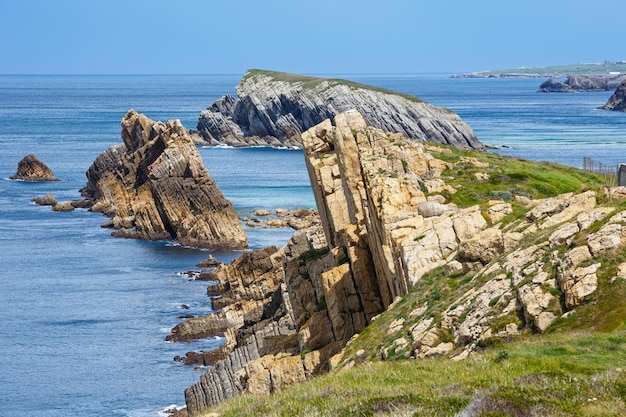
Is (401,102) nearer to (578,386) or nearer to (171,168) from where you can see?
(171,168)

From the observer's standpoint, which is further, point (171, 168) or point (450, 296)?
point (171, 168)

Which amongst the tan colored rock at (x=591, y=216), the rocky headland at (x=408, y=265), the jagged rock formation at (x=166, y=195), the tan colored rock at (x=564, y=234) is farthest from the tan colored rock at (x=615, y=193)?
the jagged rock formation at (x=166, y=195)

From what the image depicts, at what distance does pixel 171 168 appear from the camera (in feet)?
338

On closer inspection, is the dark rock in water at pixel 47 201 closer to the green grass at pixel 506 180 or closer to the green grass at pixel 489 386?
the green grass at pixel 506 180

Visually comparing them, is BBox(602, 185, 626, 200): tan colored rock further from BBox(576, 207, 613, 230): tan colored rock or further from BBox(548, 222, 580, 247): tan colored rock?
BBox(548, 222, 580, 247): tan colored rock

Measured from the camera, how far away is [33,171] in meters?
141

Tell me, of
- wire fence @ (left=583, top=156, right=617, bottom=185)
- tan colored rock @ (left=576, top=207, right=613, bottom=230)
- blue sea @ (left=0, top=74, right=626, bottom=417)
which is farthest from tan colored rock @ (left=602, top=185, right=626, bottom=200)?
blue sea @ (left=0, top=74, right=626, bottom=417)

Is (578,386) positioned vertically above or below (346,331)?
above

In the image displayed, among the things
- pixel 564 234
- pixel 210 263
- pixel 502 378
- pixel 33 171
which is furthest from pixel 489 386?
pixel 33 171

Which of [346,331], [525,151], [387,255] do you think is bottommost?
[525,151]

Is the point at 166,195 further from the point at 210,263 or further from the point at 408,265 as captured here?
the point at 408,265

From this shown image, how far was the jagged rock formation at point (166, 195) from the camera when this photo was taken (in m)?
96.6

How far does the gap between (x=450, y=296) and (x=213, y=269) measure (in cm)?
5649

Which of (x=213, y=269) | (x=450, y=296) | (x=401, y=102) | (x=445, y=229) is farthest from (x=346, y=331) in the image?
(x=401, y=102)
